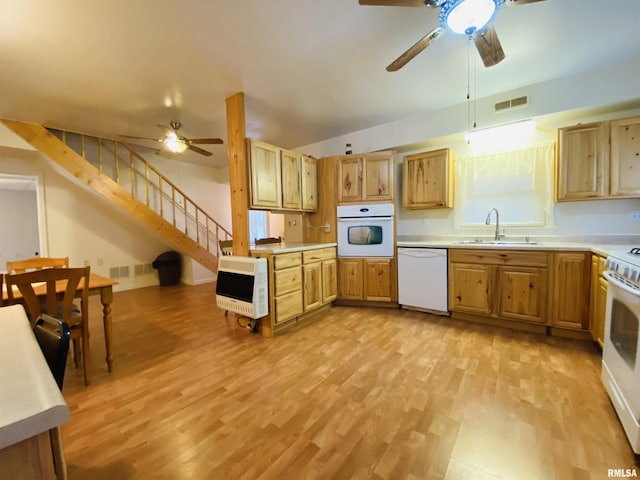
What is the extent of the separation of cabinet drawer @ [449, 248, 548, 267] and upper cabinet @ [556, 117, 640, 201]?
Answer: 2.27ft

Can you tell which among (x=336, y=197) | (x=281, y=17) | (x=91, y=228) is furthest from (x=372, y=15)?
(x=91, y=228)

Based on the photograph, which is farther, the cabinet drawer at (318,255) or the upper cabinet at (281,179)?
the cabinet drawer at (318,255)

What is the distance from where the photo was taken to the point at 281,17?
1902 mm

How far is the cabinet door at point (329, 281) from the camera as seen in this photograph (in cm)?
355

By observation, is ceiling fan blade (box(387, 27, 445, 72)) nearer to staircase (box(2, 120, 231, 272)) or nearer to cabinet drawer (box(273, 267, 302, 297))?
cabinet drawer (box(273, 267, 302, 297))

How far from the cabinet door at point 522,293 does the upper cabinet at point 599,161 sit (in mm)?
864

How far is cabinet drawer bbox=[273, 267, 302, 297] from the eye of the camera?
2885mm

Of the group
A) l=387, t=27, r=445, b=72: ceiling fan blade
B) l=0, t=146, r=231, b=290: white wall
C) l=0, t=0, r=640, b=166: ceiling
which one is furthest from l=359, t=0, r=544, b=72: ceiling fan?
l=0, t=146, r=231, b=290: white wall

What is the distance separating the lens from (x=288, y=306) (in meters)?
2.99

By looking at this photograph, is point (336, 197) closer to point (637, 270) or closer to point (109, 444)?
point (637, 270)

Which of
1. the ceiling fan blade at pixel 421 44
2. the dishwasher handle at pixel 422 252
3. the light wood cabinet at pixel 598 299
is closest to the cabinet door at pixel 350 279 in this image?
the dishwasher handle at pixel 422 252

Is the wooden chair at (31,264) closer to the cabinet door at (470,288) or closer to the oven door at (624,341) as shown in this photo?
the cabinet door at (470,288)

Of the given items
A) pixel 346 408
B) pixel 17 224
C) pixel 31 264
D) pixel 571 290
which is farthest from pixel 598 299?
pixel 17 224

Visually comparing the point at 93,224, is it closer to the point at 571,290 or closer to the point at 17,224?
the point at 17,224
